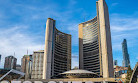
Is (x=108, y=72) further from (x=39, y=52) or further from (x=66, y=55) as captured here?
(x=39, y=52)

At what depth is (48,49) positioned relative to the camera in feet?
460

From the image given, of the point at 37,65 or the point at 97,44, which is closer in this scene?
the point at 97,44

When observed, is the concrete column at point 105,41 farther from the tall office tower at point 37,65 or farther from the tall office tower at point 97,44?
the tall office tower at point 37,65

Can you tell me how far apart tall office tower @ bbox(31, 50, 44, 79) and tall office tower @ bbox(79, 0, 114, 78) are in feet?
160

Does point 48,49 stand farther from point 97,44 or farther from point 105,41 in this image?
point 105,41

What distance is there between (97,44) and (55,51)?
152 ft

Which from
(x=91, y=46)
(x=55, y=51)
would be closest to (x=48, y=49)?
(x=55, y=51)

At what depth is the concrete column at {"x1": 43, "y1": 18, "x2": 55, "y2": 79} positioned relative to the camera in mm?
132125

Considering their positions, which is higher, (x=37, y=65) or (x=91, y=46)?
(x=91, y=46)

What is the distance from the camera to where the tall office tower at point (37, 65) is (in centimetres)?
17350

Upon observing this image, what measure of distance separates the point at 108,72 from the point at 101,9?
6038 cm

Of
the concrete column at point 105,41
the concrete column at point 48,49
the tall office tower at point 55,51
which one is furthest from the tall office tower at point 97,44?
the concrete column at point 48,49

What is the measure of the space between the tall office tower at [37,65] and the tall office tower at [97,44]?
4886 cm

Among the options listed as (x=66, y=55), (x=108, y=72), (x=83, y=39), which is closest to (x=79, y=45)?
(x=83, y=39)
